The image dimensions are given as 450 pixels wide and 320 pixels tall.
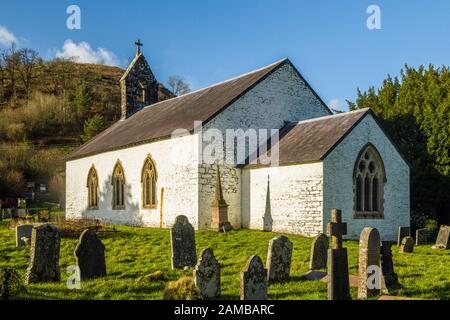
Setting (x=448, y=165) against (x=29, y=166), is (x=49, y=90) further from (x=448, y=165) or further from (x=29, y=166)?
(x=448, y=165)

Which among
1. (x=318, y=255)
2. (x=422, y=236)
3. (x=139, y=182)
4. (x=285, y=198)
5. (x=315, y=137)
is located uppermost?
(x=315, y=137)

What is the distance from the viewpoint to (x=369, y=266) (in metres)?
9.33

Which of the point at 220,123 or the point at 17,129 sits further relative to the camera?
the point at 17,129

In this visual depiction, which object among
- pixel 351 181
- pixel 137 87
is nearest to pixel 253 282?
pixel 351 181

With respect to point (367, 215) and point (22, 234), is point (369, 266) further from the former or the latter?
point (22, 234)

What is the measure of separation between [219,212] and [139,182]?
20.6 feet

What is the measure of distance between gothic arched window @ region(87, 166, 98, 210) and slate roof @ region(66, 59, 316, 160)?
126 centimetres

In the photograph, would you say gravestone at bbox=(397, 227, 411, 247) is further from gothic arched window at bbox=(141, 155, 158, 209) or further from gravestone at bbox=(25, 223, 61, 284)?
gravestone at bbox=(25, 223, 61, 284)

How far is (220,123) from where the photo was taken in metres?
22.4

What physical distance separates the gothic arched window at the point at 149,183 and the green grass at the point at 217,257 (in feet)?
13.7

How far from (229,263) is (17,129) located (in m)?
56.9

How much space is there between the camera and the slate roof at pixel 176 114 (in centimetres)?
2336

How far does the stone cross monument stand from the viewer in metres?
21.0
